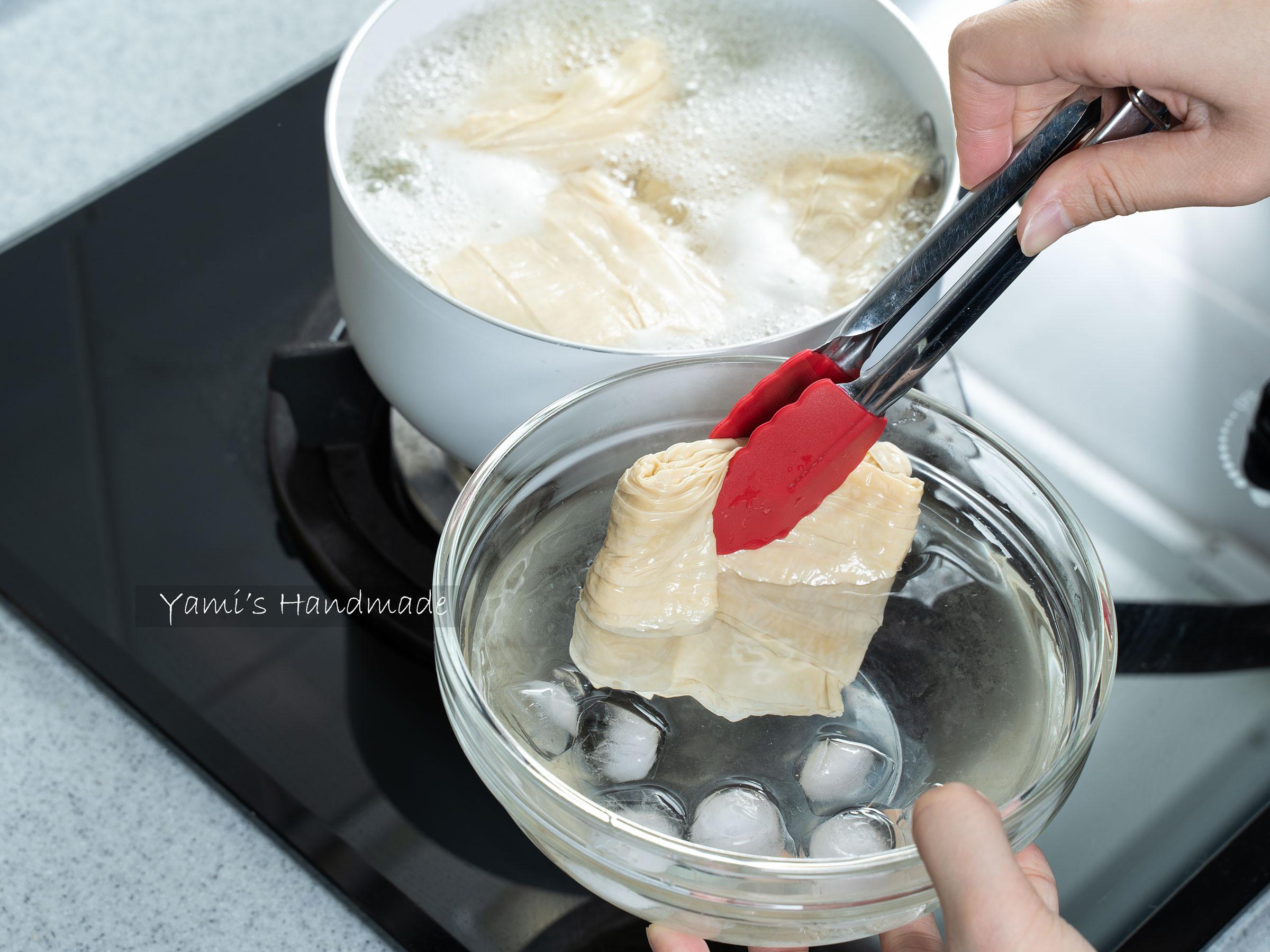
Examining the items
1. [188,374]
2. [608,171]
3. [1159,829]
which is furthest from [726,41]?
[1159,829]

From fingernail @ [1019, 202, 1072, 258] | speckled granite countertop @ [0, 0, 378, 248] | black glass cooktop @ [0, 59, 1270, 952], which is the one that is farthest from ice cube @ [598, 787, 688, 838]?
speckled granite countertop @ [0, 0, 378, 248]

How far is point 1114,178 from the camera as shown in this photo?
488 millimetres

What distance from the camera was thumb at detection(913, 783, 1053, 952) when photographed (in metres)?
0.37

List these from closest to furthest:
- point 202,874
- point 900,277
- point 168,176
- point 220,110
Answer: point 900,277
point 202,874
point 168,176
point 220,110

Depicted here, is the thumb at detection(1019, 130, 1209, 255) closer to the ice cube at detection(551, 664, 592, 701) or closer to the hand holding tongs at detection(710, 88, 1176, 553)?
the hand holding tongs at detection(710, 88, 1176, 553)

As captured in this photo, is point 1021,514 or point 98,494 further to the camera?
point 98,494

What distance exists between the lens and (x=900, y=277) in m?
0.47

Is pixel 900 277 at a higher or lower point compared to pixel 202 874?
higher

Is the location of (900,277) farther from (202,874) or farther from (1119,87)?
(202,874)

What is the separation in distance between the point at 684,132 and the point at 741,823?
0.38 meters

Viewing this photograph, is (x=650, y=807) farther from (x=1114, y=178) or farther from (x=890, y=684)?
Result: (x=1114, y=178)

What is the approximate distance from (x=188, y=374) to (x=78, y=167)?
0.88 ft

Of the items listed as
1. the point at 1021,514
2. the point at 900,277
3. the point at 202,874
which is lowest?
the point at 202,874

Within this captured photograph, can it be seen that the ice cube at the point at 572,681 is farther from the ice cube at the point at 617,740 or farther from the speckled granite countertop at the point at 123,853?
the speckled granite countertop at the point at 123,853
